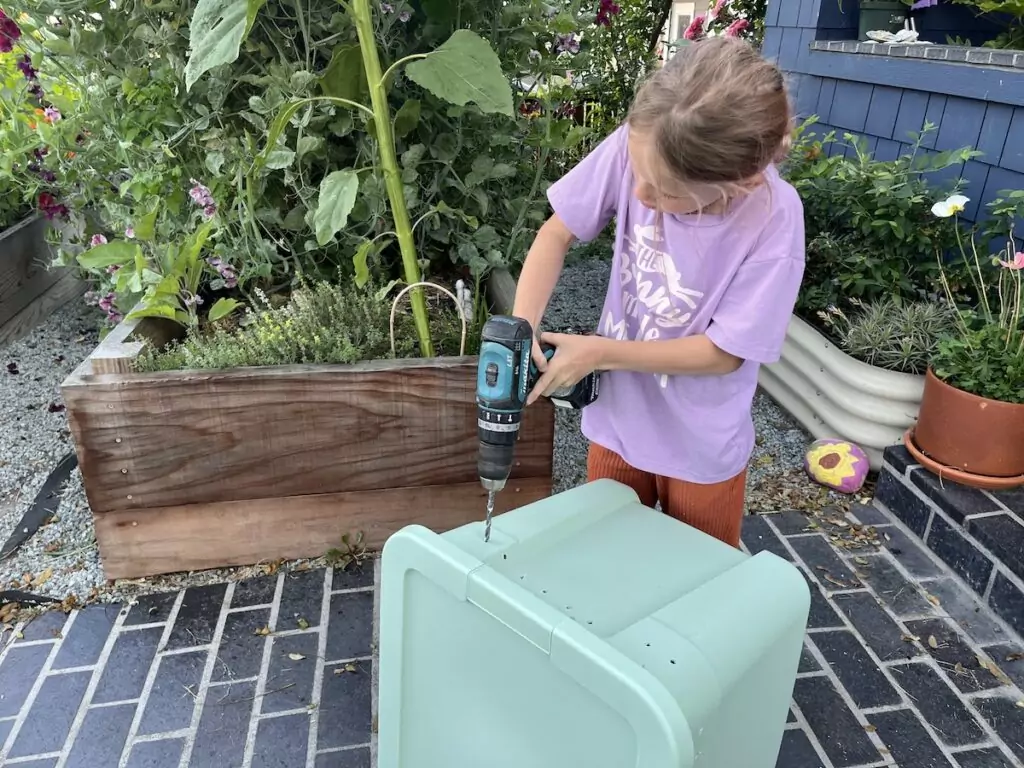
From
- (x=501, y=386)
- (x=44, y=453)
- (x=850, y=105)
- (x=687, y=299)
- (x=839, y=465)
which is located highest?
(x=850, y=105)

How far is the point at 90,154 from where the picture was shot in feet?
8.76

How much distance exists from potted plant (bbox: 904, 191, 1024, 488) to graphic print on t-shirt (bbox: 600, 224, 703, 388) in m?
1.25

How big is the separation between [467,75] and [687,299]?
769 millimetres

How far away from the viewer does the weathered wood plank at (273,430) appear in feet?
6.37

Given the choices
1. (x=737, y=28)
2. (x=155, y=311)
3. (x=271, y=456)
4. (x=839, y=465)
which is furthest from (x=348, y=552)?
(x=737, y=28)

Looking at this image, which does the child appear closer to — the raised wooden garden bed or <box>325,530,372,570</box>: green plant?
the raised wooden garden bed

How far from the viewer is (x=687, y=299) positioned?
141cm

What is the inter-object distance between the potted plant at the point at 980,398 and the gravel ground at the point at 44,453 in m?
2.45

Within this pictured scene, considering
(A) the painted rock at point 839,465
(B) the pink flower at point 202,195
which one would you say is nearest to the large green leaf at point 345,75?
(B) the pink flower at point 202,195

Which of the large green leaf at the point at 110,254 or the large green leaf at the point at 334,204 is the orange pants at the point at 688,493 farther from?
the large green leaf at the point at 110,254

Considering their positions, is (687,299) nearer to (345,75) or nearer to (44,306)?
(345,75)

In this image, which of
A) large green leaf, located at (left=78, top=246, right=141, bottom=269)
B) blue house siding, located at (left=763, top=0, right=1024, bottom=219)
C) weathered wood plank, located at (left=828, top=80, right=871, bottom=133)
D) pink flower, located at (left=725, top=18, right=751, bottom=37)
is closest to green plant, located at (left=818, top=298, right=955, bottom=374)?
blue house siding, located at (left=763, top=0, right=1024, bottom=219)

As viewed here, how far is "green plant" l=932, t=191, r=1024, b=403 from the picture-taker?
220 centimetres

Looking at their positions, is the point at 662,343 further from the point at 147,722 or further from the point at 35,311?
the point at 35,311
